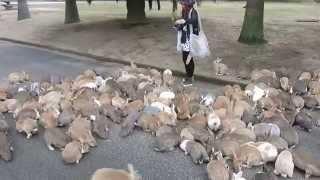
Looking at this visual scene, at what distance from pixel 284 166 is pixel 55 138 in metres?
2.70

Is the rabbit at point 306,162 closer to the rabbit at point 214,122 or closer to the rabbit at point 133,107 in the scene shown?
the rabbit at point 214,122

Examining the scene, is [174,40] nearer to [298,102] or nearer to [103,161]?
[298,102]

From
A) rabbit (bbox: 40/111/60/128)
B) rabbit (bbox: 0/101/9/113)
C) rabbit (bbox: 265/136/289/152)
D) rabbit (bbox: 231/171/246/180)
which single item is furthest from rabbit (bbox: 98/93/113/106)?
rabbit (bbox: 231/171/246/180)

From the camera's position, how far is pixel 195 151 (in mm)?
6359

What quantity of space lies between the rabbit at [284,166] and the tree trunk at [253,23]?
8307 mm

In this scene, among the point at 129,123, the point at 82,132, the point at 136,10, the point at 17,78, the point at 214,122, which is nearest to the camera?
the point at 82,132

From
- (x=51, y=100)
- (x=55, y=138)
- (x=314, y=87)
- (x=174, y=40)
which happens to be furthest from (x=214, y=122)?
(x=174, y=40)

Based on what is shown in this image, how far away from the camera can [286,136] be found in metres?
6.79

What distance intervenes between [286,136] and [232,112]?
805mm

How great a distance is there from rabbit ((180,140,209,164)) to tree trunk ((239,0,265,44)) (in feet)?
26.3

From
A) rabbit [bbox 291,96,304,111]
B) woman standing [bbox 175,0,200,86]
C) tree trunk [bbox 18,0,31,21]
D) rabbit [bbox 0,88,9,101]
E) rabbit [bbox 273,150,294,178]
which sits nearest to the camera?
rabbit [bbox 273,150,294,178]

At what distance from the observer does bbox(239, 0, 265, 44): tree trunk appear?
45.8ft

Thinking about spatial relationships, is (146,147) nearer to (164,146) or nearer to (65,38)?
(164,146)

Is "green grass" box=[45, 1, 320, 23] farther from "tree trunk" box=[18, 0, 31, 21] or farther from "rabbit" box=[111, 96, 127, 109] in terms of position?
"rabbit" box=[111, 96, 127, 109]
